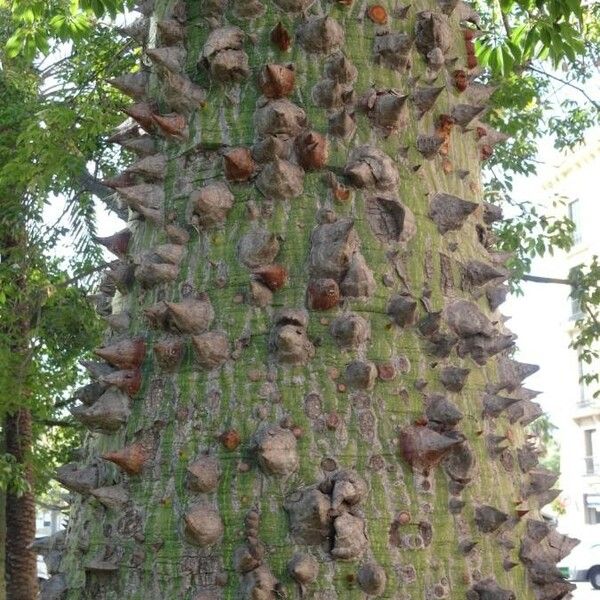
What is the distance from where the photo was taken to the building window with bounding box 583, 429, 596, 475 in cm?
4209

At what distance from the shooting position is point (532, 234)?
10.1m

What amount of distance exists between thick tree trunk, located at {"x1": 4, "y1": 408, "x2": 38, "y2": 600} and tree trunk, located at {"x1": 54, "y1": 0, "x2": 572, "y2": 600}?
1039 centimetres

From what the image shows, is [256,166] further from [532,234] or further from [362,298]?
[532,234]

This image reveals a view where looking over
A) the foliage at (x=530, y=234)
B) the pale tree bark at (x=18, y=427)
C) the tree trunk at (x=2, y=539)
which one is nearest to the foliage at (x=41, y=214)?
the pale tree bark at (x=18, y=427)

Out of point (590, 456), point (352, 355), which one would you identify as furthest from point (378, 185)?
point (590, 456)

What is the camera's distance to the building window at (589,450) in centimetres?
4209

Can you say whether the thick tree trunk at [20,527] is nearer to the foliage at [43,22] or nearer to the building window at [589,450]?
the foliage at [43,22]

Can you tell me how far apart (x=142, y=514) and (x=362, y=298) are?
64 centimetres

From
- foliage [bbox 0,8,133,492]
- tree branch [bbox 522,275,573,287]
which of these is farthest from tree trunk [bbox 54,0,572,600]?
tree branch [bbox 522,275,573,287]

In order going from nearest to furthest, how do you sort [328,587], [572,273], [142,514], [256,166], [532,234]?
[328,587] < [142,514] < [256,166] < [532,234] < [572,273]

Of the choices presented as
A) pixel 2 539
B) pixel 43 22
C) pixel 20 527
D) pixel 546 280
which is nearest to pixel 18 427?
pixel 2 539

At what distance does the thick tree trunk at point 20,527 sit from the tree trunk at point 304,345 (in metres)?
10.4

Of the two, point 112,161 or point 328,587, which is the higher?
point 112,161

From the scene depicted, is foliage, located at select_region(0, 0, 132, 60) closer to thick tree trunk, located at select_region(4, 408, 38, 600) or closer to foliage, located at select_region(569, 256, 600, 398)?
thick tree trunk, located at select_region(4, 408, 38, 600)
